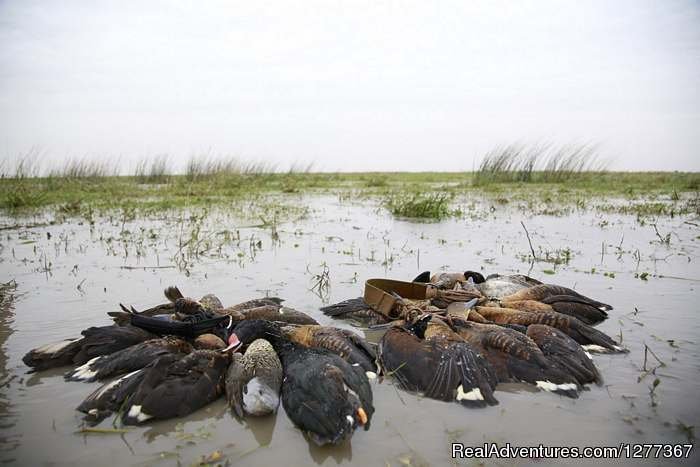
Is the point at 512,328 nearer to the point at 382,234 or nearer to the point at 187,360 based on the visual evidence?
the point at 187,360

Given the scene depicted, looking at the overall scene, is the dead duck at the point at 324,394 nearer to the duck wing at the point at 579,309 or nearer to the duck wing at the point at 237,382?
the duck wing at the point at 237,382

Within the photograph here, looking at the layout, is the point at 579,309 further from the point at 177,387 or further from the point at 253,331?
the point at 177,387

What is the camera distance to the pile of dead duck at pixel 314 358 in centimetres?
339

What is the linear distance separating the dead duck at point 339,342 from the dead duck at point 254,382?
16.5 inches

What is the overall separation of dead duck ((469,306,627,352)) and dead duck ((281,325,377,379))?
1.34m

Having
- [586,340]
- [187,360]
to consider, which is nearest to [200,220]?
[187,360]

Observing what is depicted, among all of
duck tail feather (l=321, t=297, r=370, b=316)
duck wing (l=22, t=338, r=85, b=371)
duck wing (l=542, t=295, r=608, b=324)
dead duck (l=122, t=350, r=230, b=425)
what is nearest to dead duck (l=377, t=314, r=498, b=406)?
duck tail feather (l=321, t=297, r=370, b=316)

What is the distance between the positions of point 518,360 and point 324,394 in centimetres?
169

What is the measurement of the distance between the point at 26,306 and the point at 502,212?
11.1m

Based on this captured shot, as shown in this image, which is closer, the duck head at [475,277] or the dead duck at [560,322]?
the dead duck at [560,322]

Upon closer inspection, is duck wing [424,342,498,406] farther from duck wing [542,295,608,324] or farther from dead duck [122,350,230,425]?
duck wing [542,295,608,324]

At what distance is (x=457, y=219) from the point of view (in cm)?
1224

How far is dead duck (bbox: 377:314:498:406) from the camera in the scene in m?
3.65

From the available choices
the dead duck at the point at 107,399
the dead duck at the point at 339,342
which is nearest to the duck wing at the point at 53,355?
the dead duck at the point at 107,399
